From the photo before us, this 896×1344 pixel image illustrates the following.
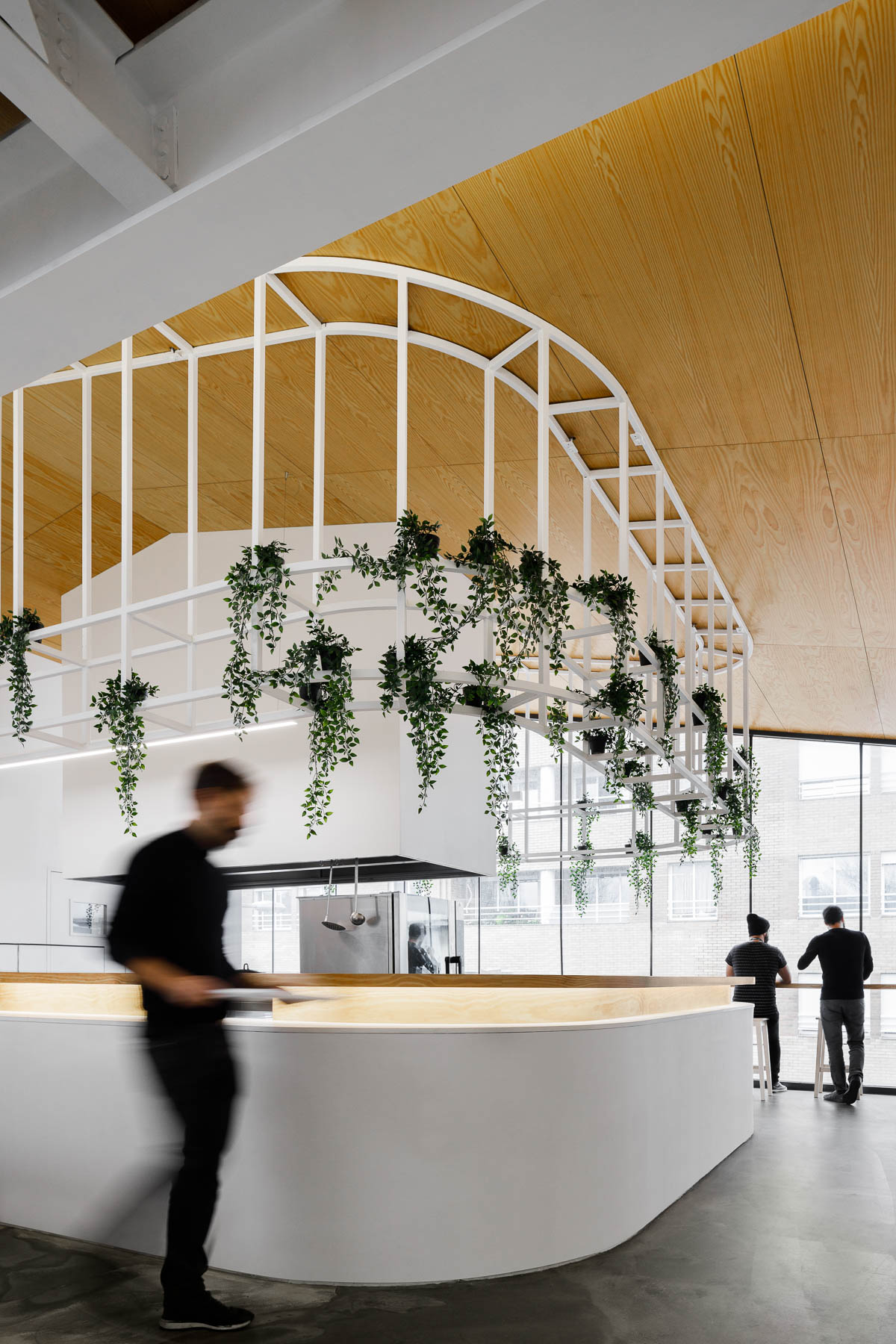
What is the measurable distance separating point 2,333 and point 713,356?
122 inches

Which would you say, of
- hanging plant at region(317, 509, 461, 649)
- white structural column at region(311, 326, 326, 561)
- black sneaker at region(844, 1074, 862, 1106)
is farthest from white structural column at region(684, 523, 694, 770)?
black sneaker at region(844, 1074, 862, 1106)

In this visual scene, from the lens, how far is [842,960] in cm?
873

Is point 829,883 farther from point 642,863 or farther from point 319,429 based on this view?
point 319,429

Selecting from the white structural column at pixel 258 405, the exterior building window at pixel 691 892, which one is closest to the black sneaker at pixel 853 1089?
the exterior building window at pixel 691 892

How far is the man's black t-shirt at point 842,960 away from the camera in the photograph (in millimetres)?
8734

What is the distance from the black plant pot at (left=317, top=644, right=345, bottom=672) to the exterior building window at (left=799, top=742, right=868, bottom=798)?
343 inches

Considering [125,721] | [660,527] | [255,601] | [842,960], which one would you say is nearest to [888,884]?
[842,960]

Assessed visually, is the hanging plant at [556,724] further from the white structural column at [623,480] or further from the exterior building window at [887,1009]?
the exterior building window at [887,1009]

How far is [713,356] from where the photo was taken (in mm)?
4758

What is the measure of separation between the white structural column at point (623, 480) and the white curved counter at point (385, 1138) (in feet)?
8.04

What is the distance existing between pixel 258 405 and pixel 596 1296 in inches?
160

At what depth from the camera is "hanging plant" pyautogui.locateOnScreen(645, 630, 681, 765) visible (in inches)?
259

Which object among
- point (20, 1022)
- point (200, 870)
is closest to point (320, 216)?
point (200, 870)

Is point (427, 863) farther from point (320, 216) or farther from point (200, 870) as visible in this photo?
point (320, 216)
